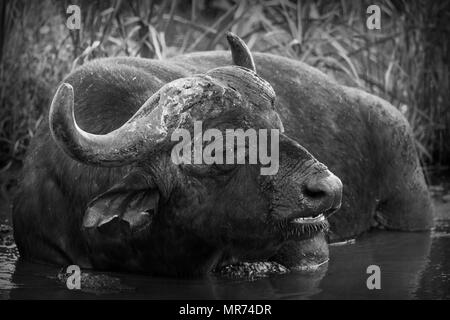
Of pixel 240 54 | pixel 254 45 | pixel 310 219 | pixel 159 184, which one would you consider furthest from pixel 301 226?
pixel 254 45

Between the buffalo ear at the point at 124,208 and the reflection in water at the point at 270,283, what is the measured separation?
0.35 metres

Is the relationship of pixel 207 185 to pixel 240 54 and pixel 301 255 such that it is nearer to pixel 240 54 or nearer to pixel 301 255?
pixel 240 54

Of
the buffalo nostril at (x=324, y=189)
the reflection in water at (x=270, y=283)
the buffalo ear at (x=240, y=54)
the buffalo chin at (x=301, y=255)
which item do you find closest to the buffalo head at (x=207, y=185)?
the buffalo nostril at (x=324, y=189)

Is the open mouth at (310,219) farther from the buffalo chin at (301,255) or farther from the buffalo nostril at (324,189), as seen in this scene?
the buffalo chin at (301,255)

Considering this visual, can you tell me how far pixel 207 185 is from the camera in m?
5.87

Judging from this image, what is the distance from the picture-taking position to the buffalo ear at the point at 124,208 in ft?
19.0

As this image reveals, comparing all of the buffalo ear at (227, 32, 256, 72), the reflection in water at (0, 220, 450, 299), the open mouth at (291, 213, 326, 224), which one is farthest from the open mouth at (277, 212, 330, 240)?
the buffalo ear at (227, 32, 256, 72)

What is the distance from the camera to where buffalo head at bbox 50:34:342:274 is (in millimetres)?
5695

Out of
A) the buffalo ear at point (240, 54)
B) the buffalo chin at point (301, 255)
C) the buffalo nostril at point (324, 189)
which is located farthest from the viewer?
the buffalo chin at point (301, 255)

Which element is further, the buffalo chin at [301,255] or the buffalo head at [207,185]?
the buffalo chin at [301,255]

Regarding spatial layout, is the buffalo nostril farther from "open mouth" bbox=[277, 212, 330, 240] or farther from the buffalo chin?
the buffalo chin

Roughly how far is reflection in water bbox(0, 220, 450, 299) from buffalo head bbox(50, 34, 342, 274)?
24 cm

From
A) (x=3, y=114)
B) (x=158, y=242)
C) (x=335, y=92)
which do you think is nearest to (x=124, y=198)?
(x=158, y=242)

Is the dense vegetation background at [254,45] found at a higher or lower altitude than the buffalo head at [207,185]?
higher
